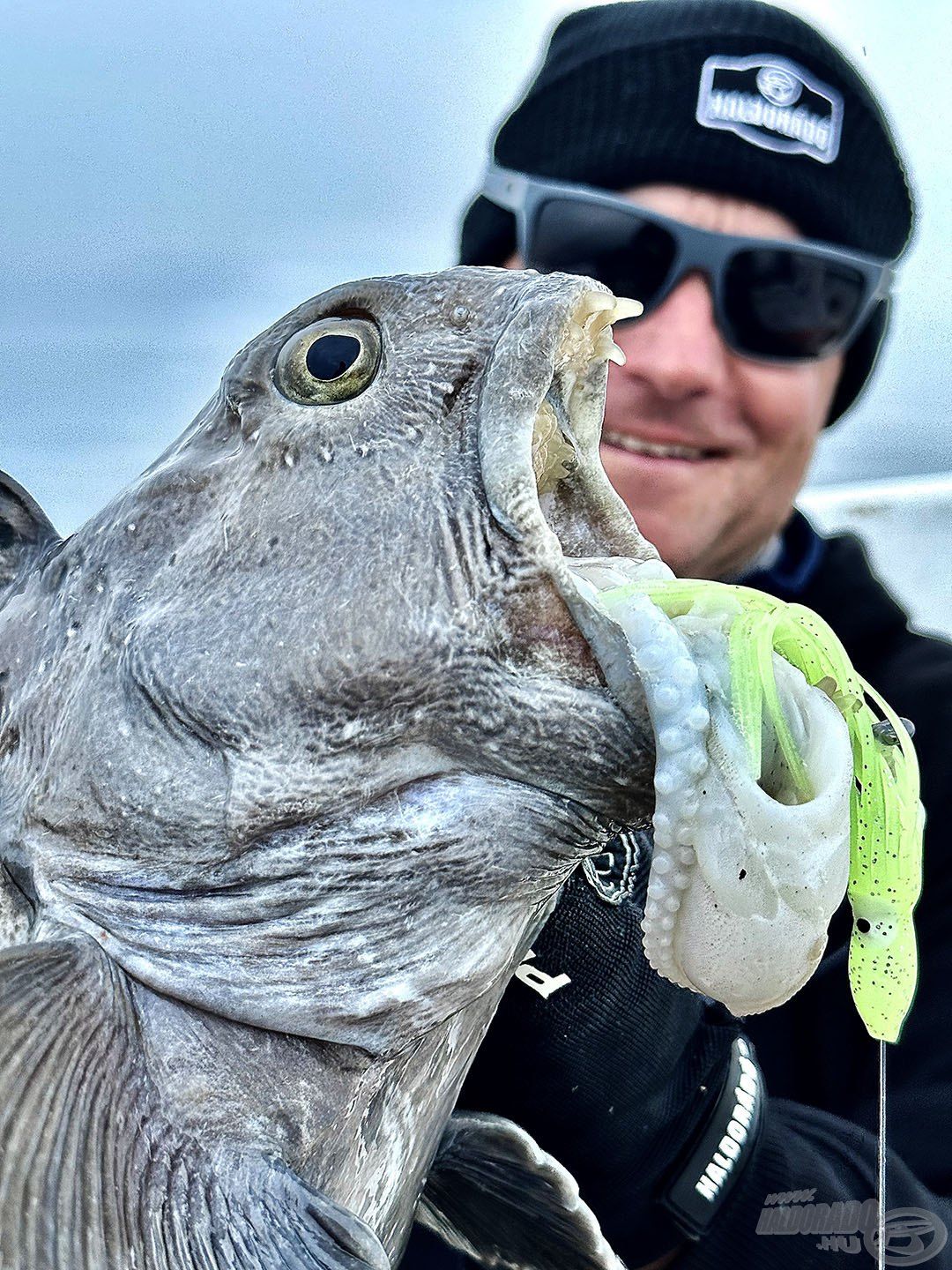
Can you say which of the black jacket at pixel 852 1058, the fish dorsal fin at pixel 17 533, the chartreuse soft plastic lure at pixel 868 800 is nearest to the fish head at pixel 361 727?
the chartreuse soft plastic lure at pixel 868 800

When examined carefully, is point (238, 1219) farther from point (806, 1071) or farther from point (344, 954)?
point (806, 1071)

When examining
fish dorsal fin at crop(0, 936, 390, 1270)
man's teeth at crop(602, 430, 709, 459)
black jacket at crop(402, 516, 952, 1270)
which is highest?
fish dorsal fin at crop(0, 936, 390, 1270)

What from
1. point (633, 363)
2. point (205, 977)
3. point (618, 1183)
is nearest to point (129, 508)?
point (205, 977)

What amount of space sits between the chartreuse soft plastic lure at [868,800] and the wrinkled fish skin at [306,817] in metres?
0.15

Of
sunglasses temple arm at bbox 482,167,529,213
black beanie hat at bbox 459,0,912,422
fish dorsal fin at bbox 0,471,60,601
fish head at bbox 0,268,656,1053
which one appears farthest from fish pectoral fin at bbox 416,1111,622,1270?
black beanie hat at bbox 459,0,912,422

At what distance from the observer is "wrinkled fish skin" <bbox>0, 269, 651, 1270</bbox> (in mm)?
1102

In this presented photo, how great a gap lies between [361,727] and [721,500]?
7.42 feet

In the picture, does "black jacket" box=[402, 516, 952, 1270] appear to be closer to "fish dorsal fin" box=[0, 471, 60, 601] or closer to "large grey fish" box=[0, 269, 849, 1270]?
"large grey fish" box=[0, 269, 849, 1270]

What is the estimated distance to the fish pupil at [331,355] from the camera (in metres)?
1.29

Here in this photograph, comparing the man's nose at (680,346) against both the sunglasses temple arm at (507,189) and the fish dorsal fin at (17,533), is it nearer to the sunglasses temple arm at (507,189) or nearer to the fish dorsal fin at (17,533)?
the sunglasses temple arm at (507,189)

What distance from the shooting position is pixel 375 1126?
129 cm

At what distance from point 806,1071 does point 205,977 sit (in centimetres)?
275

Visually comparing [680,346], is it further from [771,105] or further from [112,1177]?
[112,1177]

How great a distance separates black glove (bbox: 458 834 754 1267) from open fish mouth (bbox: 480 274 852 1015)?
863 millimetres
